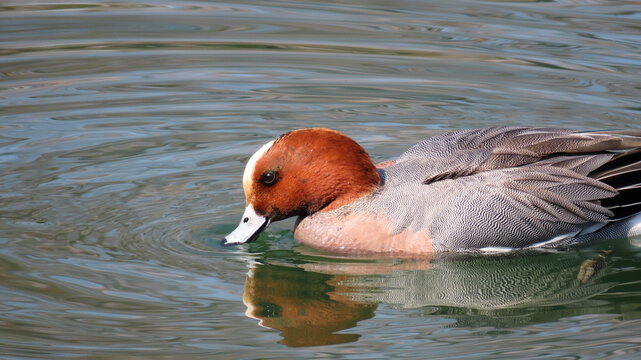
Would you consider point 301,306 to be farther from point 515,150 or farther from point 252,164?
point 515,150

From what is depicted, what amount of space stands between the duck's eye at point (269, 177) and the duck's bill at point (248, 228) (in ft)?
0.61

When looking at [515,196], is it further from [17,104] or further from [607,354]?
[17,104]

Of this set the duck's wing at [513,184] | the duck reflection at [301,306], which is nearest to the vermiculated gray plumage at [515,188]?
the duck's wing at [513,184]

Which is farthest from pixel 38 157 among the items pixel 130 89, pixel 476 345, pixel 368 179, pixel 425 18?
pixel 425 18

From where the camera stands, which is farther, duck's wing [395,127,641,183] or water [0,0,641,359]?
duck's wing [395,127,641,183]

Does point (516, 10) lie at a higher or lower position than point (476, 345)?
higher

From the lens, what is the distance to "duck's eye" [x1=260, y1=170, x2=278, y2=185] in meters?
6.18

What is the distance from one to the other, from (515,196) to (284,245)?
1.36 metres

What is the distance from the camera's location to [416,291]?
5781mm

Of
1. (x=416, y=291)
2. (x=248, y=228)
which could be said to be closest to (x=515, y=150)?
(x=416, y=291)

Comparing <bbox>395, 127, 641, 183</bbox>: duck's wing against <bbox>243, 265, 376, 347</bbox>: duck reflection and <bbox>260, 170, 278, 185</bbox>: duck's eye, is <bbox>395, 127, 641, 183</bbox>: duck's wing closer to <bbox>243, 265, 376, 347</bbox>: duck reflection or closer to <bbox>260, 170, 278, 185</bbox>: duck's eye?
<bbox>260, 170, 278, 185</bbox>: duck's eye

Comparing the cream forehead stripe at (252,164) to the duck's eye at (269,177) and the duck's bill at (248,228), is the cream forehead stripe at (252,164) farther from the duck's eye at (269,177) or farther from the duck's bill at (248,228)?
the duck's bill at (248,228)

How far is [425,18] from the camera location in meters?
11.4

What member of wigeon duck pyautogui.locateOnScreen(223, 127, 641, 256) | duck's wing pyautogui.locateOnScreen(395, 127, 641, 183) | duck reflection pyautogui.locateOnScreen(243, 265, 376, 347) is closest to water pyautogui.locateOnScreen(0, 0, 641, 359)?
duck reflection pyautogui.locateOnScreen(243, 265, 376, 347)
